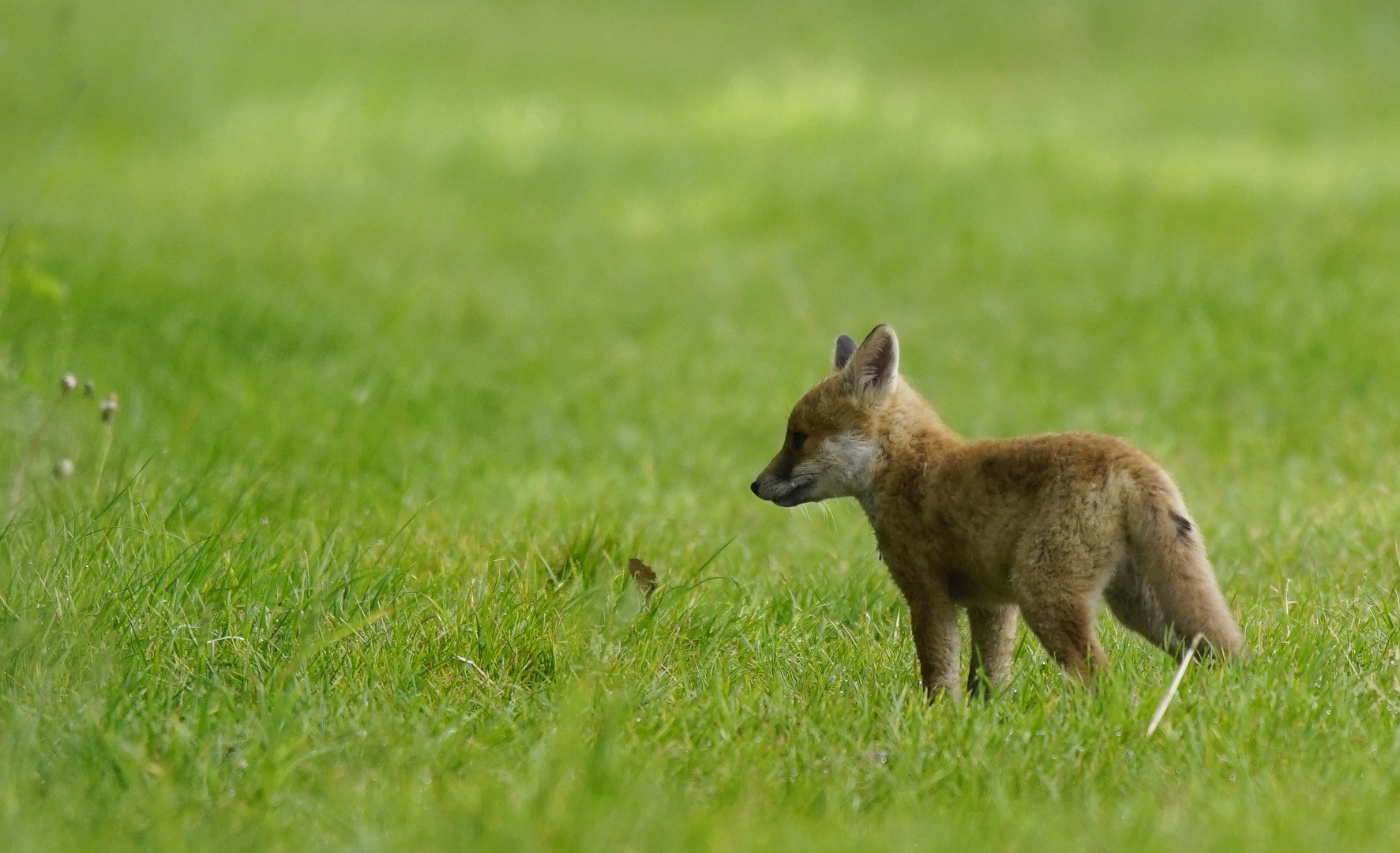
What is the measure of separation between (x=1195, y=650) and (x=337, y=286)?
7.43 m

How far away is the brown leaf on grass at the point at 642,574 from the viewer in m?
4.72

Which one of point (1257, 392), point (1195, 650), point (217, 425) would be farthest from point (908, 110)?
point (1195, 650)

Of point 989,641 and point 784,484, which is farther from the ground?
point 784,484

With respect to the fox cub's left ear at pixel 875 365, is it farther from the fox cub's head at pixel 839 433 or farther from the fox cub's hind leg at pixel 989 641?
the fox cub's hind leg at pixel 989 641

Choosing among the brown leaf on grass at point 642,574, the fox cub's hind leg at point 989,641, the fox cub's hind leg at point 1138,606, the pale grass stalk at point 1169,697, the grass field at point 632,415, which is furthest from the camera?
the brown leaf on grass at point 642,574

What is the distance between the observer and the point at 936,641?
13.6 feet

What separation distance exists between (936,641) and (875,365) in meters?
0.88

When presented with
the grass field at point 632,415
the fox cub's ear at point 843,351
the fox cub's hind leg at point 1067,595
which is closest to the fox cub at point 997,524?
the fox cub's hind leg at point 1067,595

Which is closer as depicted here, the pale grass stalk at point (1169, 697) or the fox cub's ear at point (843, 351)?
the pale grass stalk at point (1169, 697)

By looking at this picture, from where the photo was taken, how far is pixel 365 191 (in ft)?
45.2

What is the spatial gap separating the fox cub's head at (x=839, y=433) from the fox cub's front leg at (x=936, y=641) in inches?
19.7

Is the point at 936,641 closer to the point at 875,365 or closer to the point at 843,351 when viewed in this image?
the point at 875,365

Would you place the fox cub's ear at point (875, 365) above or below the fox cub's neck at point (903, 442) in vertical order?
above

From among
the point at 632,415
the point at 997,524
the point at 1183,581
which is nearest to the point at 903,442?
the point at 997,524
